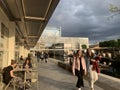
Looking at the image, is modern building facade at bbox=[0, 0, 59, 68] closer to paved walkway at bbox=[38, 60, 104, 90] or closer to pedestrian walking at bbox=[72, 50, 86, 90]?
pedestrian walking at bbox=[72, 50, 86, 90]

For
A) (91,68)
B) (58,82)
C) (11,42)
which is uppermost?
(11,42)

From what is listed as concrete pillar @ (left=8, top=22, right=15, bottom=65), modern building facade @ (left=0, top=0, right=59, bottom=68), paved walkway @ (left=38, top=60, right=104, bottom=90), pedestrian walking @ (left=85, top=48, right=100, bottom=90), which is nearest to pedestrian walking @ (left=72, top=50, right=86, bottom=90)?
pedestrian walking @ (left=85, top=48, right=100, bottom=90)

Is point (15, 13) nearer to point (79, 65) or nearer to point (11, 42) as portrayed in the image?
point (11, 42)

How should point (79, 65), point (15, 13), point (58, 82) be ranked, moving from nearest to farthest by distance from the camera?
point (79, 65) < point (58, 82) < point (15, 13)

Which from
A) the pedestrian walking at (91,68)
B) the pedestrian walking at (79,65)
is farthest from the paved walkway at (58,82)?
the pedestrian walking at (91,68)

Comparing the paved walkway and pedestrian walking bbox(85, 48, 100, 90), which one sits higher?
pedestrian walking bbox(85, 48, 100, 90)

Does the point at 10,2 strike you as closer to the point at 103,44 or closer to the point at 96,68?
the point at 96,68

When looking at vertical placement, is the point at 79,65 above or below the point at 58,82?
above

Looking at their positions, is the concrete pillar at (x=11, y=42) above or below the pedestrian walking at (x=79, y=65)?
above

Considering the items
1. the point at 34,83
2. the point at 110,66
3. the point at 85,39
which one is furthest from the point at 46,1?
the point at 85,39

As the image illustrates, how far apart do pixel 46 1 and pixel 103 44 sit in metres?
73.3

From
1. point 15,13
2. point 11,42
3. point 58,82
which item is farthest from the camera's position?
point 11,42

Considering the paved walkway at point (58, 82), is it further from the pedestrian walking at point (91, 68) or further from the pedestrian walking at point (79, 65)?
the pedestrian walking at point (91, 68)

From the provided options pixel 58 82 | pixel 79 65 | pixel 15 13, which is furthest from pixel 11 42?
pixel 79 65
